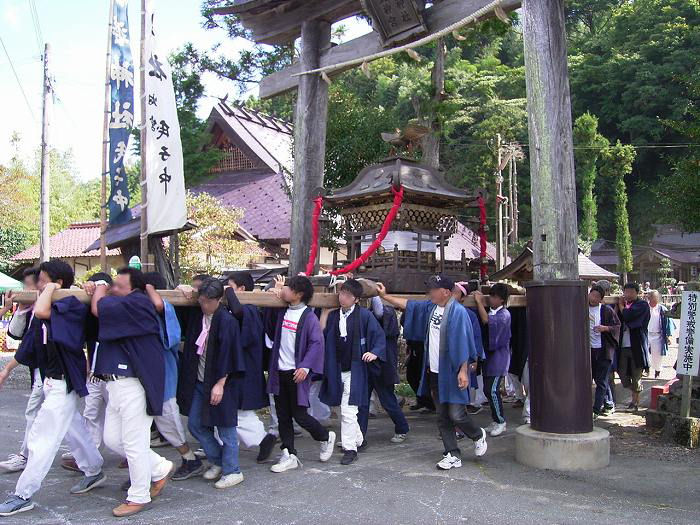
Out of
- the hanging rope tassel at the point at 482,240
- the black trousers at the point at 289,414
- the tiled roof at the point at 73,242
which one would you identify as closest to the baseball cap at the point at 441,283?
the black trousers at the point at 289,414

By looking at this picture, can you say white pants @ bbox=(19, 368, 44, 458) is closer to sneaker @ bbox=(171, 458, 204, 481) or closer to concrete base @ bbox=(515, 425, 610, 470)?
sneaker @ bbox=(171, 458, 204, 481)

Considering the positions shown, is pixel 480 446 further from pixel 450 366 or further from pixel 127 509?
pixel 127 509

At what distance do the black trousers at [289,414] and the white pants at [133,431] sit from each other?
4.50 ft

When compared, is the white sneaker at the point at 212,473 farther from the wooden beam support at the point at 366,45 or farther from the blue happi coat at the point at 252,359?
the wooden beam support at the point at 366,45

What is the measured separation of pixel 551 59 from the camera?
6.27 meters

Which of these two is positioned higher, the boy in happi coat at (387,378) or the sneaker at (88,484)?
the boy in happi coat at (387,378)

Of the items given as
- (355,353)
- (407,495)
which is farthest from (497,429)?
(407,495)

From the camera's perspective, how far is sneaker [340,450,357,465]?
5.91m

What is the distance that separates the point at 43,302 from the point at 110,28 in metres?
8.15

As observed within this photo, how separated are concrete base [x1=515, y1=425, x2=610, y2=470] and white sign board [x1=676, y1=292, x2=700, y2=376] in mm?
1574

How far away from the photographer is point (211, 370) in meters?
5.19

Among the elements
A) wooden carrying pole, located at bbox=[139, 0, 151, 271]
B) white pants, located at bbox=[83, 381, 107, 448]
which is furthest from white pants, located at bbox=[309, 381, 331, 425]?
wooden carrying pole, located at bbox=[139, 0, 151, 271]

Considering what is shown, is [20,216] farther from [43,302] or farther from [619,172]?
[619,172]

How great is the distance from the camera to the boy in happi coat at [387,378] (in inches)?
256
